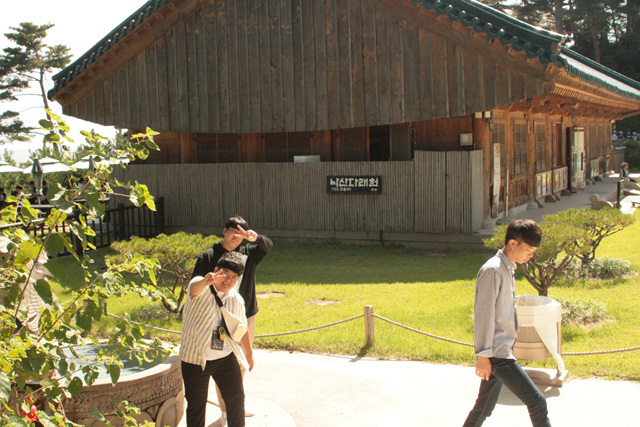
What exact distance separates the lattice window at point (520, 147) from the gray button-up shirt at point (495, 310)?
13908 mm

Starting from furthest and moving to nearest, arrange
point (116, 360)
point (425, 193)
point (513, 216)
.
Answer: point (513, 216), point (425, 193), point (116, 360)

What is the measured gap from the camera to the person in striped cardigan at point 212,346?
4.95 m

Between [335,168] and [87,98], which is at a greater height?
[87,98]

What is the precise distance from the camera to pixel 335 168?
51.2 feet

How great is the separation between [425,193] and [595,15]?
128 ft

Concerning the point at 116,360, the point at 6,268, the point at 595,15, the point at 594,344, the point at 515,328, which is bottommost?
the point at 594,344

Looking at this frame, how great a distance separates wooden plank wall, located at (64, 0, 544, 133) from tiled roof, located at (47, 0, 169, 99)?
71 centimetres

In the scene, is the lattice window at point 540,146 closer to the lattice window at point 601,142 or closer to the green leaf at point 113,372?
the lattice window at point 601,142

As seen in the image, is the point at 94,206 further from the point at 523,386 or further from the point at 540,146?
the point at 540,146

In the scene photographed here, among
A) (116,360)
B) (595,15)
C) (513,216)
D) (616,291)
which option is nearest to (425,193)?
(513,216)

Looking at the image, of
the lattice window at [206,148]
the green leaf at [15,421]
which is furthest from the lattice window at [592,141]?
the green leaf at [15,421]

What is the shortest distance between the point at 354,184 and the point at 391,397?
30.0ft

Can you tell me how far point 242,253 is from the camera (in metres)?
6.11

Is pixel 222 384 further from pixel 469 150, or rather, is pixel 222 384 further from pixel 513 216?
pixel 513 216
